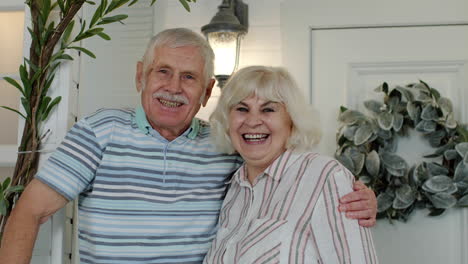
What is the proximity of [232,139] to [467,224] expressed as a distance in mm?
1378

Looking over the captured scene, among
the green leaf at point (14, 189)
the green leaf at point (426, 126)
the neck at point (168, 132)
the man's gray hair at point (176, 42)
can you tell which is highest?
the man's gray hair at point (176, 42)

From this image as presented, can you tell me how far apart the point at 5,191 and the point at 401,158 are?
5.50 feet

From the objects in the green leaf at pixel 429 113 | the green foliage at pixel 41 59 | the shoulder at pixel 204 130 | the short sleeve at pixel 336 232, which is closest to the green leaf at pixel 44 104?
the green foliage at pixel 41 59

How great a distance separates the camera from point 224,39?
97.3 inches

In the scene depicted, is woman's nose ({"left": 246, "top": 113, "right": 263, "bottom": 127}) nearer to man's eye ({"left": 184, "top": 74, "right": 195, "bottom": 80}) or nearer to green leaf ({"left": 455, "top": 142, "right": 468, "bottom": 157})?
man's eye ({"left": 184, "top": 74, "right": 195, "bottom": 80})

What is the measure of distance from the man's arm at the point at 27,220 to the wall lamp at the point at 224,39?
3.52ft

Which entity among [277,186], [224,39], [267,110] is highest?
[224,39]

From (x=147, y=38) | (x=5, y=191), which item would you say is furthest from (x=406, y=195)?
(x=5, y=191)

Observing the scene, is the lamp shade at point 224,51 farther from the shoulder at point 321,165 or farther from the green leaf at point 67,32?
the shoulder at point 321,165

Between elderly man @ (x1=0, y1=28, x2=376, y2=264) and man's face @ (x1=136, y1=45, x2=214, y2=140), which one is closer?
elderly man @ (x1=0, y1=28, x2=376, y2=264)

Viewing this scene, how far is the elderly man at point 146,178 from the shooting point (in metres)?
1.65

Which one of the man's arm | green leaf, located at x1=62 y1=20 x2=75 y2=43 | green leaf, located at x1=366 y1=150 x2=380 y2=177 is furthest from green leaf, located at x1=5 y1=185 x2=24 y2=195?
green leaf, located at x1=366 y1=150 x2=380 y2=177

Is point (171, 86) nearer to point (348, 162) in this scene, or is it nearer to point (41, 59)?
point (41, 59)

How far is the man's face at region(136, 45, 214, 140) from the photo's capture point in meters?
1.79
